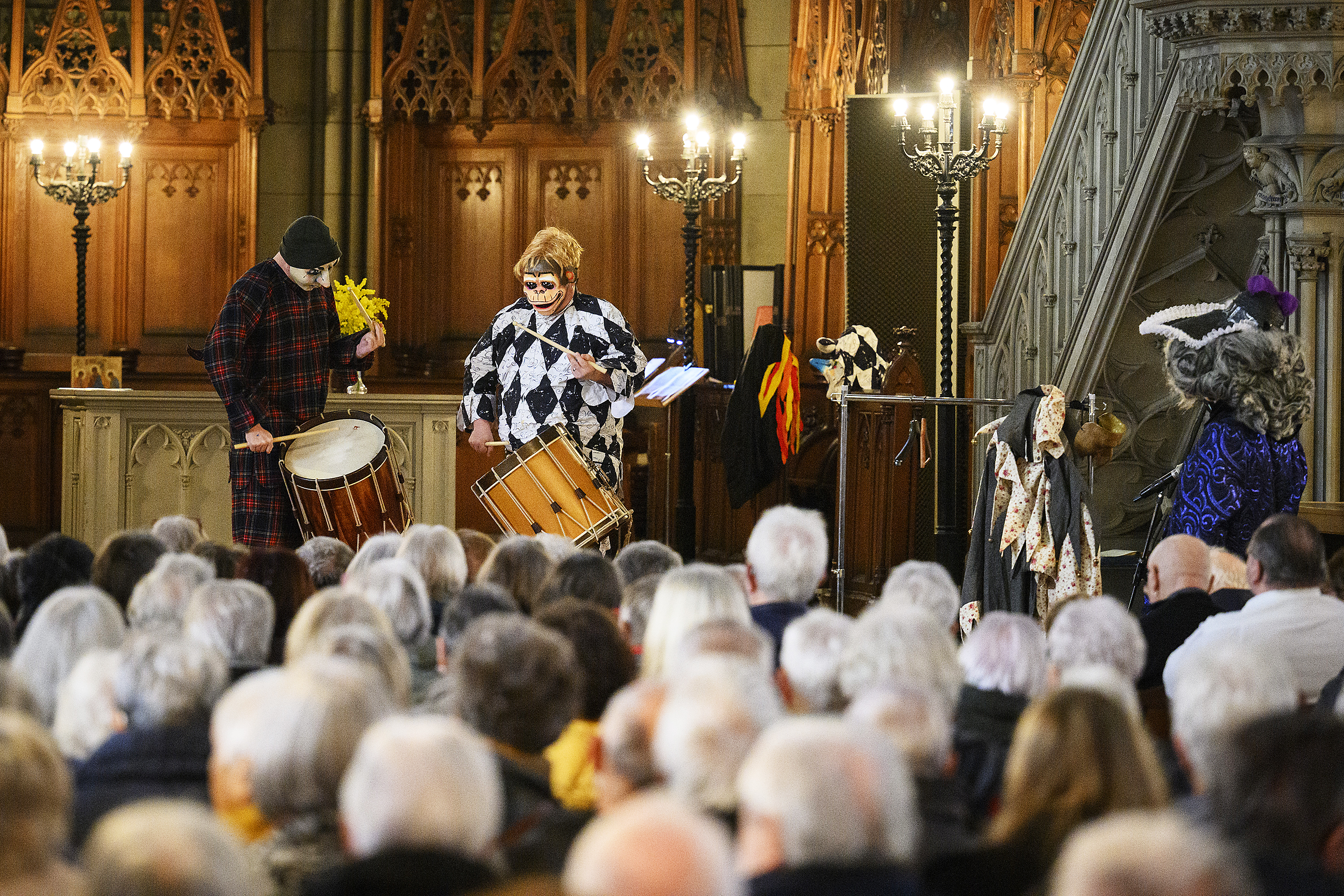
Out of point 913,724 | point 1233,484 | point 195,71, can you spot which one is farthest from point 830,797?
point 195,71

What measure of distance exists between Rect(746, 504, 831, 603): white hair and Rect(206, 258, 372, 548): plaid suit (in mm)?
2690

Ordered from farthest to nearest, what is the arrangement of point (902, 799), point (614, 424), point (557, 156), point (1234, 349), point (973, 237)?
point (557, 156), point (973, 237), point (614, 424), point (1234, 349), point (902, 799)

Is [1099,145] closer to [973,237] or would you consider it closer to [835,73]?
[973,237]

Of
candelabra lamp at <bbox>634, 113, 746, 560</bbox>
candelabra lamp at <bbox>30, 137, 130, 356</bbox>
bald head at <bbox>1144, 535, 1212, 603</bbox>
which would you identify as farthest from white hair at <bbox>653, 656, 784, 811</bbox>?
candelabra lamp at <bbox>30, 137, 130, 356</bbox>

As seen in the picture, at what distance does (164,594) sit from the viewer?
4070mm

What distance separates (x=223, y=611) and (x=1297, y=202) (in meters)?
4.71

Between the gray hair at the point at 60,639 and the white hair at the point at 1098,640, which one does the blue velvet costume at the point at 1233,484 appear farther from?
the gray hair at the point at 60,639

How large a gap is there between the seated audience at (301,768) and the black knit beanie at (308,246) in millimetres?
4189

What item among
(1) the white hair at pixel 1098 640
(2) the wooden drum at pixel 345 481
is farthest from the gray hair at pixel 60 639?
(2) the wooden drum at pixel 345 481

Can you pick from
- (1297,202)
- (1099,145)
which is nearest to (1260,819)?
(1297,202)

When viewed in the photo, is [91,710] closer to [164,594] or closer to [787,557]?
[164,594]

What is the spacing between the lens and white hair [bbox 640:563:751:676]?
3695 millimetres

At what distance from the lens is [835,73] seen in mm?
11469

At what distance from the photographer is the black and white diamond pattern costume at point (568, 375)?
22.9 ft
